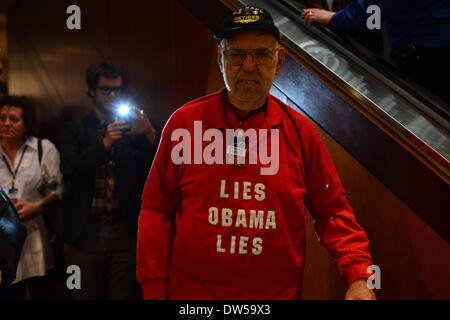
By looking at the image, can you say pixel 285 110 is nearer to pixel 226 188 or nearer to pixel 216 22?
pixel 226 188

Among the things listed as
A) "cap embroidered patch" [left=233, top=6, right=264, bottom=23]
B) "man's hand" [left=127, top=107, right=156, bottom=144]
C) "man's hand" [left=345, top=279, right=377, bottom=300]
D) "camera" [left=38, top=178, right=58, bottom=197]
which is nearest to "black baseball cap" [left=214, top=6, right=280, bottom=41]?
"cap embroidered patch" [left=233, top=6, right=264, bottom=23]

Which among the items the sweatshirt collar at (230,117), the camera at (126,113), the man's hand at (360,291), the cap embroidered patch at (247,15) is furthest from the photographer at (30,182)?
the man's hand at (360,291)

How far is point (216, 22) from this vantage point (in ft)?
7.47

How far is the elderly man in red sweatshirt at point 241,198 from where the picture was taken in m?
1.35

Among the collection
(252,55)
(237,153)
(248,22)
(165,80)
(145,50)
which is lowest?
(237,153)

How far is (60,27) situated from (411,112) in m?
3.02

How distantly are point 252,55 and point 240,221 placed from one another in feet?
1.88

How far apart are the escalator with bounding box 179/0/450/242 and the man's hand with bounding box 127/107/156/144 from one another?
67cm

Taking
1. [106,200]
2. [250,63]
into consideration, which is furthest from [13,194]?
[250,63]

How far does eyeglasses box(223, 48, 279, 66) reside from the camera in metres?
1.36

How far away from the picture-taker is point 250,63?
4.45ft

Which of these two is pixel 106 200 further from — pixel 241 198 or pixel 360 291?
pixel 360 291

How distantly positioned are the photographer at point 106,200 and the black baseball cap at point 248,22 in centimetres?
103
